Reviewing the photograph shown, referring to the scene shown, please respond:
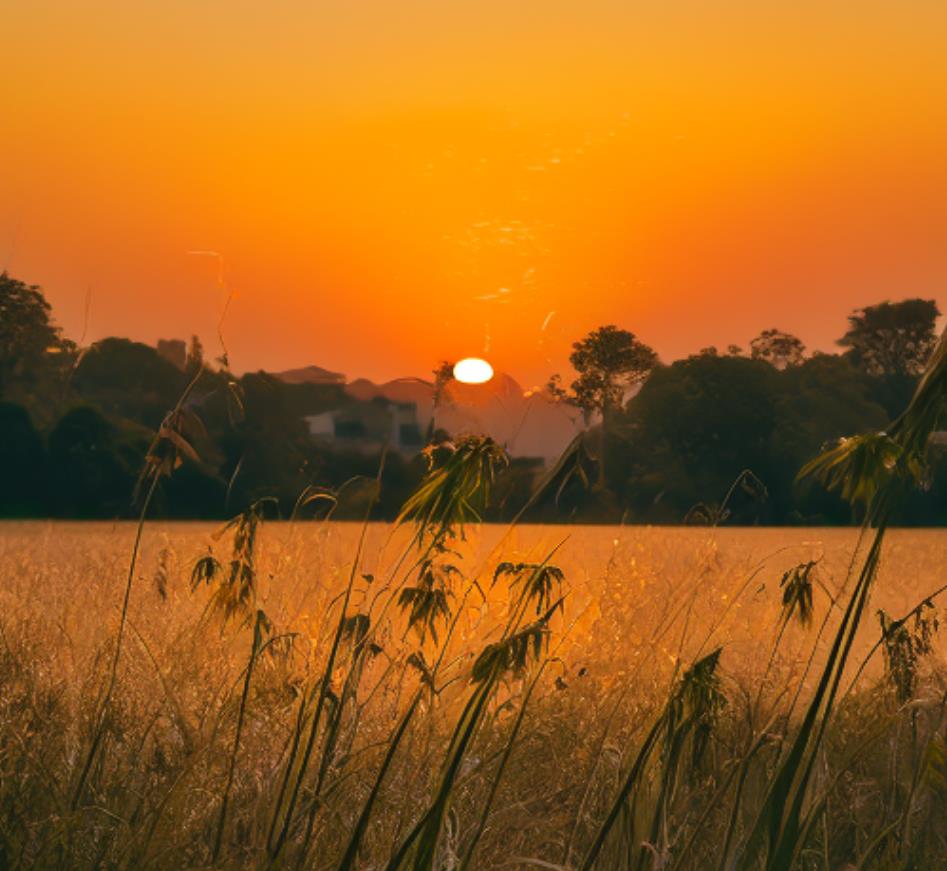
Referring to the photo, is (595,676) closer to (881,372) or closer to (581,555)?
(581,555)

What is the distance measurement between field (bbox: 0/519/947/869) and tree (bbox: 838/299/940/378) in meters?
43.9

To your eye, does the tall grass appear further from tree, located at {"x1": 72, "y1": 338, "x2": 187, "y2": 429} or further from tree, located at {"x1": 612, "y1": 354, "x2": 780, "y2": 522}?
tree, located at {"x1": 612, "y1": 354, "x2": 780, "y2": 522}

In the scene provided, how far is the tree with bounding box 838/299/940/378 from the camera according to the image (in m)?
48.4

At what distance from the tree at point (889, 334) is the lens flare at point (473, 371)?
158ft

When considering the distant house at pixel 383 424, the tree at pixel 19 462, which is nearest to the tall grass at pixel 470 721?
the distant house at pixel 383 424

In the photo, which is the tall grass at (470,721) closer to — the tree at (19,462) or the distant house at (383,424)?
the distant house at (383,424)

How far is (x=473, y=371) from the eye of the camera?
8.43 feet

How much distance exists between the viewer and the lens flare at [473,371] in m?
2.45

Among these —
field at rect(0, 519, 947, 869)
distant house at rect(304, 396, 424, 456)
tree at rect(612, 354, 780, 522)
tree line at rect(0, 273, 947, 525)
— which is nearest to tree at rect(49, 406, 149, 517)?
tree line at rect(0, 273, 947, 525)

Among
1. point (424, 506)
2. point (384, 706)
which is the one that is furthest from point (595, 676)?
point (424, 506)

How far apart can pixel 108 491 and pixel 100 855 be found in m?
32.6

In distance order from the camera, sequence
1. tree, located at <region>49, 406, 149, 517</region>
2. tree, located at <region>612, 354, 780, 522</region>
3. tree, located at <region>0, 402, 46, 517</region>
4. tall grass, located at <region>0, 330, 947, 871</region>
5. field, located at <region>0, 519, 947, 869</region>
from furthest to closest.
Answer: tree, located at <region>612, 354, 780, 522</region> < tree, located at <region>49, 406, 149, 517</region> < tree, located at <region>0, 402, 46, 517</region> < field, located at <region>0, 519, 947, 869</region> < tall grass, located at <region>0, 330, 947, 871</region>

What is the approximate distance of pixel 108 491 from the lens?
113 feet

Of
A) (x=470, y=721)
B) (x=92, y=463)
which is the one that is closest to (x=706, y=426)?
(x=92, y=463)
